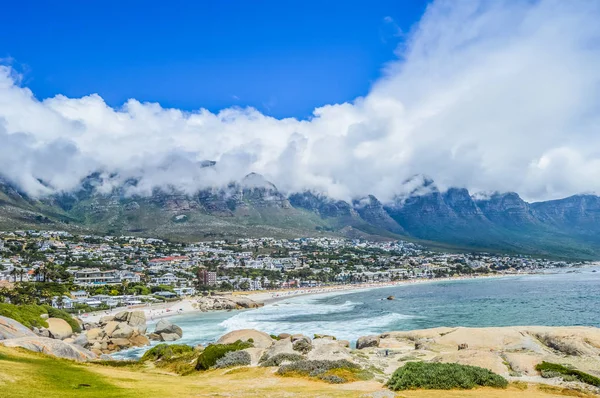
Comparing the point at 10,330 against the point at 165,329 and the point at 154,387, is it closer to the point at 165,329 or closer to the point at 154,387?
the point at 154,387

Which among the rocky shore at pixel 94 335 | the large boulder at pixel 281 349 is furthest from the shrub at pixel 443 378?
the rocky shore at pixel 94 335

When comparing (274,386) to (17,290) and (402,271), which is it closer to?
(17,290)

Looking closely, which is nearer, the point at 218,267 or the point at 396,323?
the point at 396,323

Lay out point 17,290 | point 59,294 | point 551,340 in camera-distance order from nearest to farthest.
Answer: point 551,340
point 17,290
point 59,294

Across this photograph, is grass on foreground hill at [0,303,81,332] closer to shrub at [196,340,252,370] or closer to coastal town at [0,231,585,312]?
coastal town at [0,231,585,312]

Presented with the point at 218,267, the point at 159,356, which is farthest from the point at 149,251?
the point at 159,356

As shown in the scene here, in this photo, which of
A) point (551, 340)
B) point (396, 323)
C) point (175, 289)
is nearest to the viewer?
point (551, 340)

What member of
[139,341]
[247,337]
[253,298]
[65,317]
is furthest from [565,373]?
[253,298]
